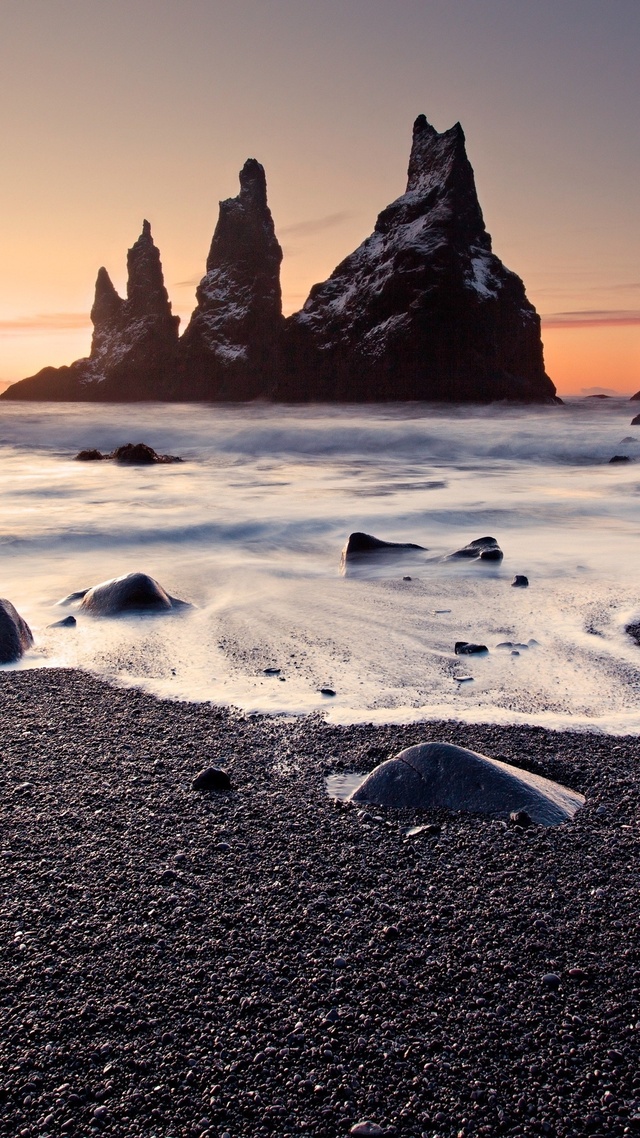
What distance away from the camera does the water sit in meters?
4.58

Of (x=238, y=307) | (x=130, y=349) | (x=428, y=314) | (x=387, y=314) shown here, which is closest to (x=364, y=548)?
(x=428, y=314)

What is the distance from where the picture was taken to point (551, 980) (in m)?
2.17

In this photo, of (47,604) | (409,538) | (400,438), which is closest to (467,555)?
(409,538)

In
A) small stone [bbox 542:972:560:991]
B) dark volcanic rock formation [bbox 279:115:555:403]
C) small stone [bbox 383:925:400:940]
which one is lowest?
small stone [bbox 542:972:560:991]

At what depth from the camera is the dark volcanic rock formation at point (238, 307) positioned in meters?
92.2

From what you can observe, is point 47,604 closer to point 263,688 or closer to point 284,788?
point 263,688

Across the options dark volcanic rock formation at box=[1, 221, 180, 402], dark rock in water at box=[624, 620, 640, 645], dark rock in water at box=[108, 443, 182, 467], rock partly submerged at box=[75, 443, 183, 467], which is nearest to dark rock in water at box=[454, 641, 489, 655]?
dark rock in water at box=[624, 620, 640, 645]

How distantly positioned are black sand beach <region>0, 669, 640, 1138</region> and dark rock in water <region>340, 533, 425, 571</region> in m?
5.08

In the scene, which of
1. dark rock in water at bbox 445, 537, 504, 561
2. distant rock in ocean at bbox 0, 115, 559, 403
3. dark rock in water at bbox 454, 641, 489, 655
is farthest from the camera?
distant rock in ocean at bbox 0, 115, 559, 403

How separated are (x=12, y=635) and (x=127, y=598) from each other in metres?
1.26

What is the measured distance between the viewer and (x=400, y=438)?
30500mm

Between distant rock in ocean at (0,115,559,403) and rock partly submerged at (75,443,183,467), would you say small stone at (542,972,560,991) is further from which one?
distant rock in ocean at (0,115,559,403)

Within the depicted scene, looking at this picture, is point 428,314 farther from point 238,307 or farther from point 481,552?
point 481,552

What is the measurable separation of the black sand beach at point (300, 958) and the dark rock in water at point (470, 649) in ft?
5.71
